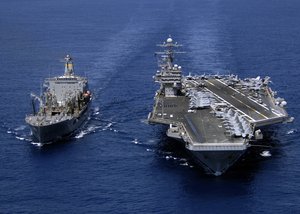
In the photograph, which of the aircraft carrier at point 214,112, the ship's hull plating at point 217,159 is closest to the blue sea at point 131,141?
the ship's hull plating at point 217,159

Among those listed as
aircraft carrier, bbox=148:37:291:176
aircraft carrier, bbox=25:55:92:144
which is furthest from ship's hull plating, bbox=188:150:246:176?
aircraft carrier, bbox=25:55:92:144

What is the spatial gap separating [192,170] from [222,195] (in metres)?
8.40

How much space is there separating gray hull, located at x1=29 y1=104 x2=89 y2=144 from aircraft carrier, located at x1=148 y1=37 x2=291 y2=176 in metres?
13.0

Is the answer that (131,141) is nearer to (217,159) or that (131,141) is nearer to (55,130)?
(55,130)

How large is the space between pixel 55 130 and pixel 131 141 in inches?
454

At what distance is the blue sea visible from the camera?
243ft

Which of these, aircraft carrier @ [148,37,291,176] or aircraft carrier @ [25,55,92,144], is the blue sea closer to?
aircraft carrier @ [25,55,92,144]

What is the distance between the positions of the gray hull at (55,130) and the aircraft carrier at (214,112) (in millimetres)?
12989

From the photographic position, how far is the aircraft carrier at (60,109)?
94.3m

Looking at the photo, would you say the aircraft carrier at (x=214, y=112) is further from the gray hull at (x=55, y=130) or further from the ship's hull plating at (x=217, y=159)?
the gray hull at (x=55, y=130)

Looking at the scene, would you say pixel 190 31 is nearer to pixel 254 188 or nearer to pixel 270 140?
pixel 270 140

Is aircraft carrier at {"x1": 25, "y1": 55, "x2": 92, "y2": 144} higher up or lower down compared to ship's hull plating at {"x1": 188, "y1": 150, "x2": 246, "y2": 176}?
higher up

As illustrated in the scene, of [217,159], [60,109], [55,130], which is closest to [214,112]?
[217,159]

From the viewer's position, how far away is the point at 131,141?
93688 millimetres
